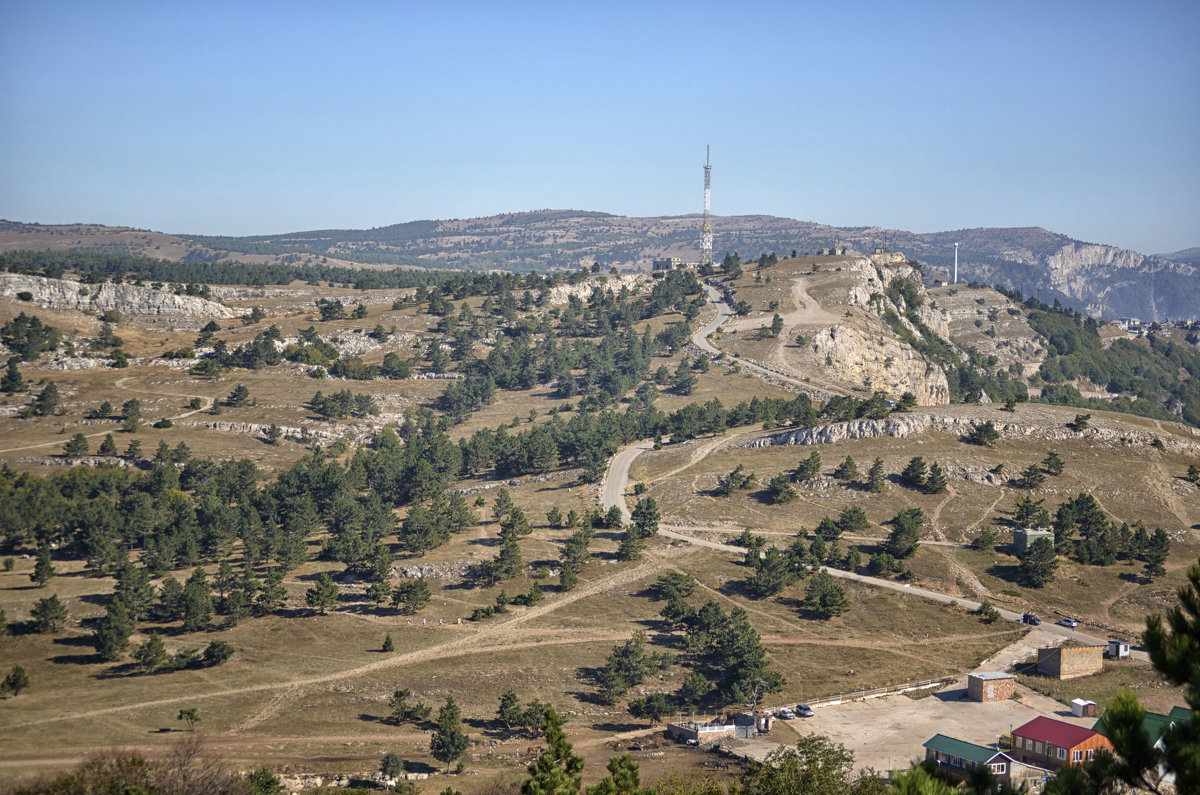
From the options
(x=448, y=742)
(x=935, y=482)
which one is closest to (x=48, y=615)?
(x=448, y=742)

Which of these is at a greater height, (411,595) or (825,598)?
(825,598)

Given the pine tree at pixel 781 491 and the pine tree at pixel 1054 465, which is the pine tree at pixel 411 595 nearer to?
the pine tree at pixel 781 491

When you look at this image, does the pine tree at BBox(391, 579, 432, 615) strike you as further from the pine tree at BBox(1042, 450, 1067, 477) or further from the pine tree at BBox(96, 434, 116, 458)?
the pine tree at BBox(1042, 450, 1067, 477)

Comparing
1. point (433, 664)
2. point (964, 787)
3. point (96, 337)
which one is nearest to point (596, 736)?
point (433, 664)

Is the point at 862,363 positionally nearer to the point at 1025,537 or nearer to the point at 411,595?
the point at 1025,537

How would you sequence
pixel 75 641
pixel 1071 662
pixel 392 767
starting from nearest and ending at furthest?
1. pixel 392 767
2. pixel 1071 662
3. pixel 75 641

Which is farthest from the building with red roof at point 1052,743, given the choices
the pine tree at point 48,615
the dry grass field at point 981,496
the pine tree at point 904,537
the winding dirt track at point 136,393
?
the winding dirt track at point 136,393
